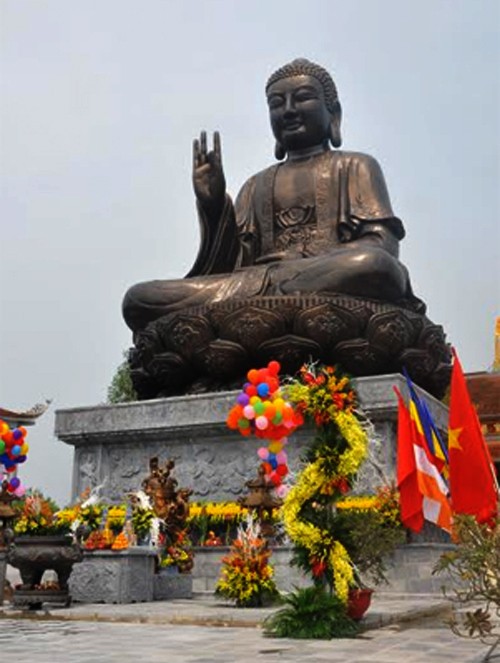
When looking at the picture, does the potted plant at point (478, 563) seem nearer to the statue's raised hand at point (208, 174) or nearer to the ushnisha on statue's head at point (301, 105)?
the statue's raised hand at point (208, 174)

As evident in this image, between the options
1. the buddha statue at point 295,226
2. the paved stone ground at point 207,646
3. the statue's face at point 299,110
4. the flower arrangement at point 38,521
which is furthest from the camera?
the statue's face at point 299,110

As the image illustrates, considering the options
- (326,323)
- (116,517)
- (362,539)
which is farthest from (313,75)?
(362,539)

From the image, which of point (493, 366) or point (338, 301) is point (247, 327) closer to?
point (338, 301)

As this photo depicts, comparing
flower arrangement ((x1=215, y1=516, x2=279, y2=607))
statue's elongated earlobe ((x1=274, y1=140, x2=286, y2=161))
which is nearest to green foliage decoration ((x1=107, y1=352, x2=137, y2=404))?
statue's elongated earlobe ((x1=274, y1=140, x2=286, y2=161))

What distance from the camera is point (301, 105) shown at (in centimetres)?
1398

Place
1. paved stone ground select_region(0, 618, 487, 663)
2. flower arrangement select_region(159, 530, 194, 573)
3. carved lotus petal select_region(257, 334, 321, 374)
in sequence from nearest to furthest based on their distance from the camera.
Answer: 1. paved stone ground select_region(0, 618, 487, 663)
2. flower arrangement select_region(159, 530, 194, 573)
3. carved lotus petal select_region(257, 334, 321, 374)

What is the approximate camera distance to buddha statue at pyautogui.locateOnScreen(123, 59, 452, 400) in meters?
11.9

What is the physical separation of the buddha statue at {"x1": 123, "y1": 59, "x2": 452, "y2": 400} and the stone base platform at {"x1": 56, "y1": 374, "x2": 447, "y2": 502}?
140 cm

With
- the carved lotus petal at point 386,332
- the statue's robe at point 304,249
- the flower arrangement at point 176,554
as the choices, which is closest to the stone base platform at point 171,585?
the flower arrangement at point 176,554

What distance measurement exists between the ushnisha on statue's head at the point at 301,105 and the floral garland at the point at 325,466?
8.33 m

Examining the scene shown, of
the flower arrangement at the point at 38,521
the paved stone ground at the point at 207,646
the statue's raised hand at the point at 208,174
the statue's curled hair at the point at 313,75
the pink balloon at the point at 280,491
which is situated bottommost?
the paved stone ground at the point at 207,646

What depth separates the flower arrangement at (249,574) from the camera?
7.72 m

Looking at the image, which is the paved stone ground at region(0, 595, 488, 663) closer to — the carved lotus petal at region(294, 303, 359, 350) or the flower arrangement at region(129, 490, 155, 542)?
the flower arrangement at region(129, 490, 155, 542)

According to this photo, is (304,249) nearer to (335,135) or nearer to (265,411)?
(335,135)
